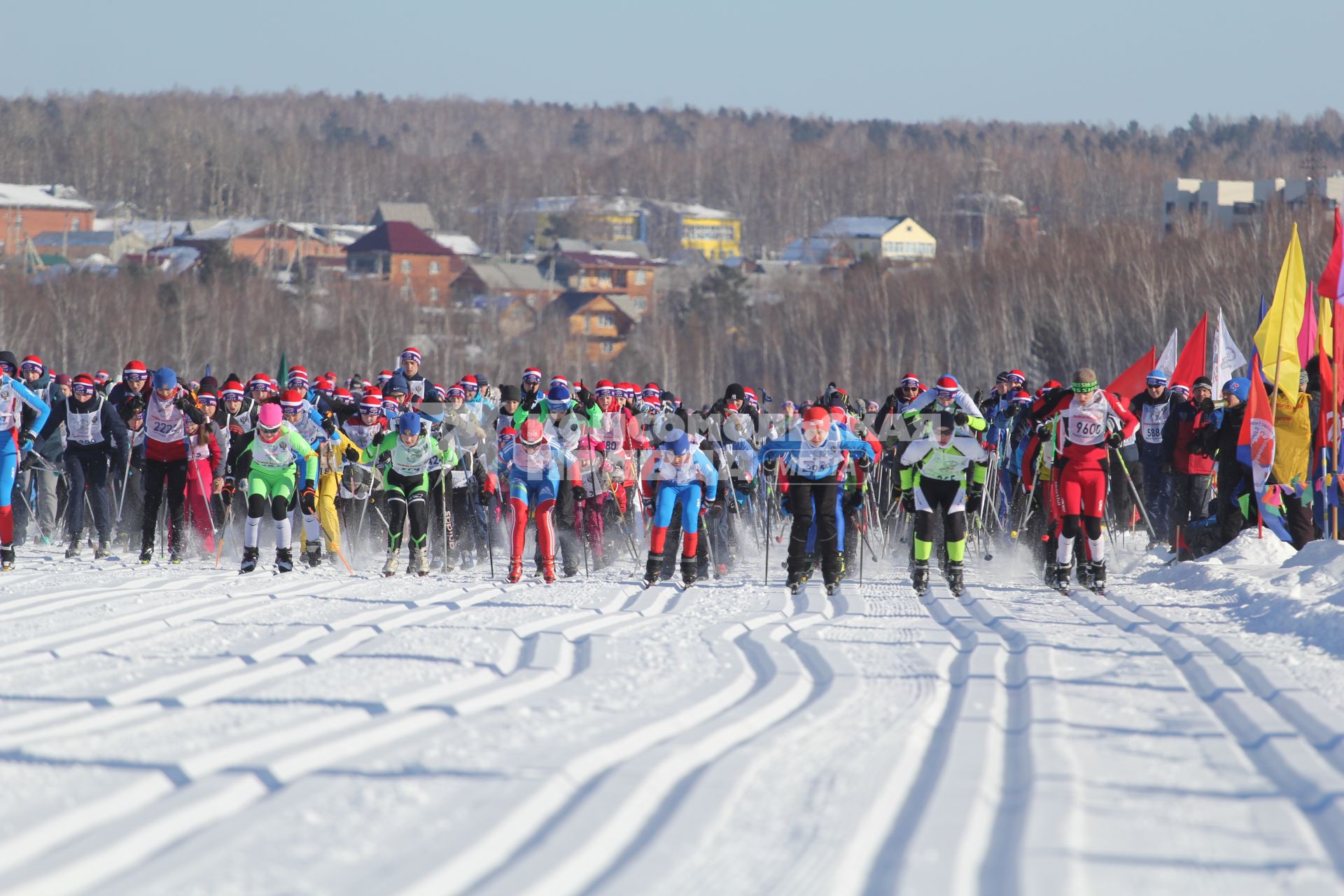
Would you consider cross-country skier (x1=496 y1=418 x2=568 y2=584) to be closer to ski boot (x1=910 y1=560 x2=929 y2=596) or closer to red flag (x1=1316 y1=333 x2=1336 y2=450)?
ski boot (x1=910 y1=560 x2=929 y2=596)

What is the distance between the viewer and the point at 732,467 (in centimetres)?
1556

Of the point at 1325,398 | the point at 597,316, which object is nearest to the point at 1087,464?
the point at 1325,398

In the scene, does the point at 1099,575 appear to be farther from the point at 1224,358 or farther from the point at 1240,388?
the point at 1224,358

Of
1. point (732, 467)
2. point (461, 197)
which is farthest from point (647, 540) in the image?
point (461, 197)

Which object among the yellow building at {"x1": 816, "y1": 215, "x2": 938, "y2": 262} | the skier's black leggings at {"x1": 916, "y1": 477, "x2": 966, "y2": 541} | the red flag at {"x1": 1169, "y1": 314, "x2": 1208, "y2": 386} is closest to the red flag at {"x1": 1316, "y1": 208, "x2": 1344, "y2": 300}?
the skier's black leggings at {"x1": 916, "y1": 477, "x2": 966, "y2": 541}

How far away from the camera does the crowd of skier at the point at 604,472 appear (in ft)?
41.3

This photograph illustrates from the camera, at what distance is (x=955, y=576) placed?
12.0m

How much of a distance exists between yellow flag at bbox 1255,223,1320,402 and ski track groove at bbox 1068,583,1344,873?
15.2ft

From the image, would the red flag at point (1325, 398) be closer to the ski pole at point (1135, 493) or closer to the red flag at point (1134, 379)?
the ski pole at point (1135, 493)

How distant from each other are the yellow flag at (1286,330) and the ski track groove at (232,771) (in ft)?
25.0

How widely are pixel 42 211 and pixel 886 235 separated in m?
69.1

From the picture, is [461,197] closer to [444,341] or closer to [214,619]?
[444,341]

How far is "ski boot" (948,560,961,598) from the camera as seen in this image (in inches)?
473

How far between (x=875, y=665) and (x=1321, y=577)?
4.75 metres
